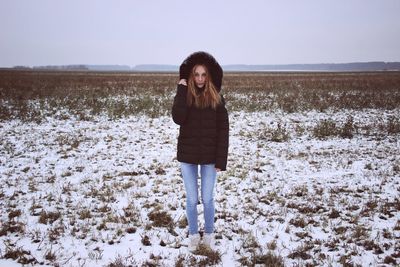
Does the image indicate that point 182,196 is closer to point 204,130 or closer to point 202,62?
point 204,130

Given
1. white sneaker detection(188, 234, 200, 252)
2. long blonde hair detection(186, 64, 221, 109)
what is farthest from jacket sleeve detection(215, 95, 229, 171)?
white sneaker detection(188, 234, 200, 252)

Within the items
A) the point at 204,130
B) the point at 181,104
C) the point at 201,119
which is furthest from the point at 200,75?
the point at 204,130

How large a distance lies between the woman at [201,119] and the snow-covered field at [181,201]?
1.25 m

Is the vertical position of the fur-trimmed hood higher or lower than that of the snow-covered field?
higher

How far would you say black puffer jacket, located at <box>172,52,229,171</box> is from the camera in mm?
3801

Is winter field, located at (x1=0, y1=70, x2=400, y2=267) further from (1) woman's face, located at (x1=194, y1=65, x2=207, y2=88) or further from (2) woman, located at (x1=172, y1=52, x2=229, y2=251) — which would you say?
(1) woman's face, located at (x1=194, y1=65, x2=207, y2=88)

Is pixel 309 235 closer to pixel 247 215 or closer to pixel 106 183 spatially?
pixel 247 215

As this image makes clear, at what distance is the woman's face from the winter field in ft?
7.35

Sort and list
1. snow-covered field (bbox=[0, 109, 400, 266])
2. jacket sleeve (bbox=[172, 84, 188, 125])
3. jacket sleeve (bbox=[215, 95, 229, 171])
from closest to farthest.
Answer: jacket sleeve (bbox=[172, 84, 188, 125]) < jacket sleeve (bbox=[215, 95, 229, 171]) < snow-covered field (bbox=[0, 109, 400, 266])

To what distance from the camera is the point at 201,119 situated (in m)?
3.83

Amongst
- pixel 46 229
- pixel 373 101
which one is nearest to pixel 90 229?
pixel 46 229

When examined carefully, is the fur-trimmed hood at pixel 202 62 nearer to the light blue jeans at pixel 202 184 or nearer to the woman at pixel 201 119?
the woman at pixel 201 119

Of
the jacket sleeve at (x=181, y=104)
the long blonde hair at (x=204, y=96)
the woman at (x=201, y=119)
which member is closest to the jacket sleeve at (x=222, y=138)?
the woman at (x=201, y=119)

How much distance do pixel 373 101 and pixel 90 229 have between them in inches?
705
